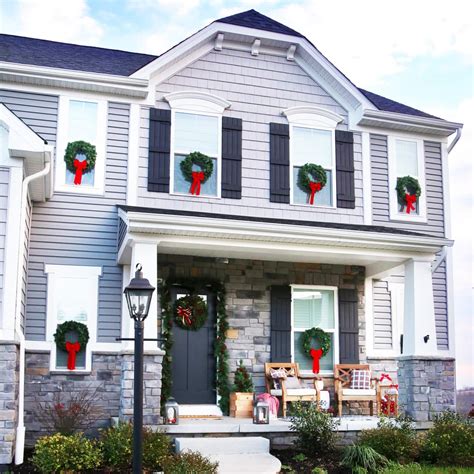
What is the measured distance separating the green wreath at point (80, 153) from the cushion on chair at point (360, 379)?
17.2 ft

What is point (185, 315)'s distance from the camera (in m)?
11.0

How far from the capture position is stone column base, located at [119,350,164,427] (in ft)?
29.2

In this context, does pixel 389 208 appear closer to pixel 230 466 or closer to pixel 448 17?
pixel 448 17

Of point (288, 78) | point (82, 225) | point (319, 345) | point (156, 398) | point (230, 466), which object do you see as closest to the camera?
point (230, 466)

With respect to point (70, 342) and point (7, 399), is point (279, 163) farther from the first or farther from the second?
point (7, 399)

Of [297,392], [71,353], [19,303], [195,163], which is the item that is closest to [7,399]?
[19,303]

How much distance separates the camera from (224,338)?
11.1 meters

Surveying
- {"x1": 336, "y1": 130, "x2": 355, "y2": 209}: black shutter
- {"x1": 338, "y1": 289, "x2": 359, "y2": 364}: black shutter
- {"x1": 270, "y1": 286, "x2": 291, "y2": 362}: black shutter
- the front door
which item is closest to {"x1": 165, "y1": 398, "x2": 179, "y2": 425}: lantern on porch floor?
the front door

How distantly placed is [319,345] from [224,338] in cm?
162

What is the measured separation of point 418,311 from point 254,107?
4347 mm

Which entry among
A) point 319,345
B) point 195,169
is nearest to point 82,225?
point 195,169

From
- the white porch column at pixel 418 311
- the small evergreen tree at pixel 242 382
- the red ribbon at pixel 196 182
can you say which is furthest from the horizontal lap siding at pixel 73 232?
the white porch column at pixel 418 311

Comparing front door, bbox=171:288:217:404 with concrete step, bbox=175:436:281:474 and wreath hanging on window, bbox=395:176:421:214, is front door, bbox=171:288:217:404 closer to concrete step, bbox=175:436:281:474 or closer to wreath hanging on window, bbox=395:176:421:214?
concrete step, bbox=175:436:281:474

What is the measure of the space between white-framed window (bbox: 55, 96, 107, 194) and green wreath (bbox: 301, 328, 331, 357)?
398 cm
